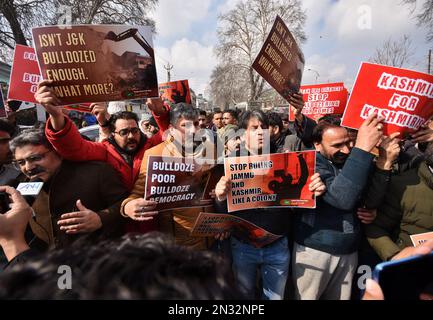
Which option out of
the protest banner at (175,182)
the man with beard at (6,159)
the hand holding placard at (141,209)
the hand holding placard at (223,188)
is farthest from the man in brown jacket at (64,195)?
the hand holding placard at (223,188)

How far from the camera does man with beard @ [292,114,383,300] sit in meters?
1.93

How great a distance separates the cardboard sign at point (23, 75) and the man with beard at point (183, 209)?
186cm

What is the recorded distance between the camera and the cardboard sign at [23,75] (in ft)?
9.70

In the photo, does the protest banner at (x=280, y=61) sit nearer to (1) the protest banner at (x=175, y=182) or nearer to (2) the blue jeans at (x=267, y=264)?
(1) the protest banner at (x=175, y=182)

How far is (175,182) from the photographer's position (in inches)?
73.6

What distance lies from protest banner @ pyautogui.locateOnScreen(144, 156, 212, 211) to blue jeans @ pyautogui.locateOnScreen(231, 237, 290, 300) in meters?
0.55

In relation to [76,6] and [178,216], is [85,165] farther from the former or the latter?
[76,6]

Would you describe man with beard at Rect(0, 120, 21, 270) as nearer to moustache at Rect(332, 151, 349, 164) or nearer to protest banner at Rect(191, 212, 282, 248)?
protest banner at Rect(191, 212, 282, 248)

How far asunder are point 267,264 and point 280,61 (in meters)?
1.62

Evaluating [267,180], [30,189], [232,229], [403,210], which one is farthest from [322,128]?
[30,189]

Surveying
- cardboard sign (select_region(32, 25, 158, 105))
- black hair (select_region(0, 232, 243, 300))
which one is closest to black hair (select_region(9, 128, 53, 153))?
cardboard sign (select_region(32, 25, 158, 105))

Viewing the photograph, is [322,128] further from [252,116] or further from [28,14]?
[28,14]

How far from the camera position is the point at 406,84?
178 cm

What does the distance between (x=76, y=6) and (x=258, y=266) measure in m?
16.5
